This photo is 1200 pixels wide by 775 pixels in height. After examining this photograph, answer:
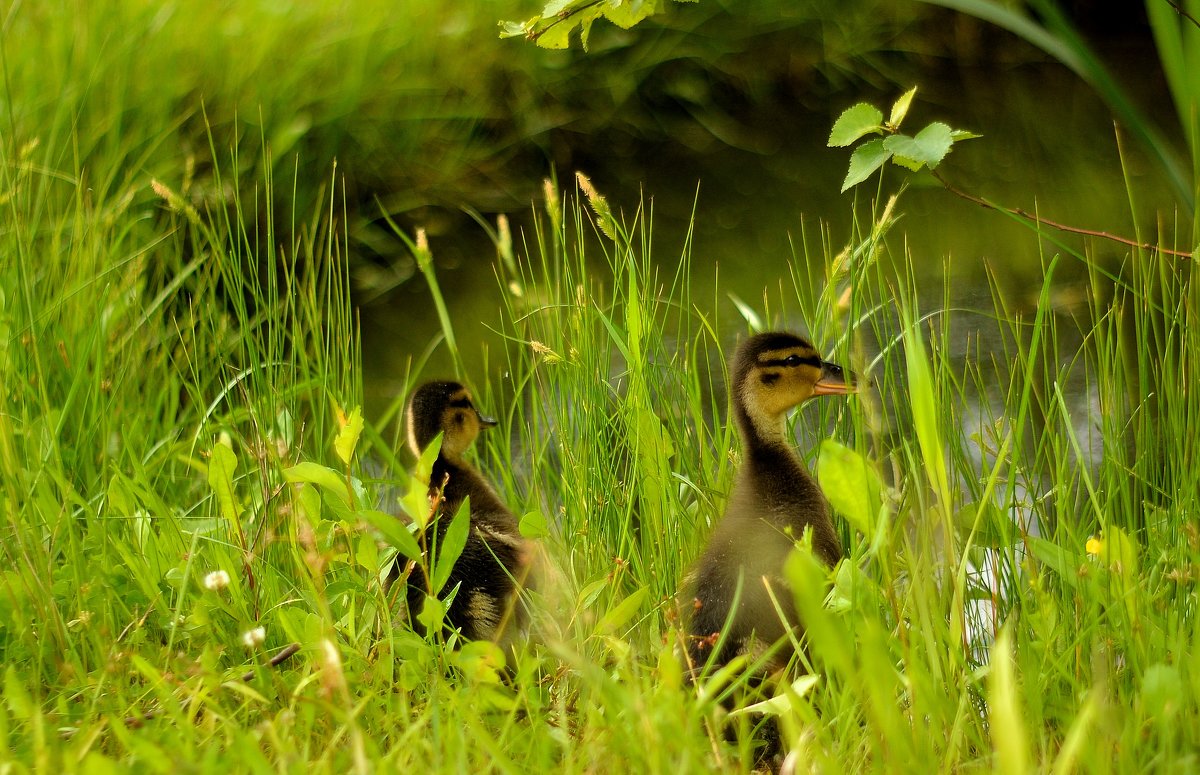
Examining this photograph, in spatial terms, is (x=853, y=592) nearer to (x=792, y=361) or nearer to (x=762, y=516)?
(x=762, y=516)

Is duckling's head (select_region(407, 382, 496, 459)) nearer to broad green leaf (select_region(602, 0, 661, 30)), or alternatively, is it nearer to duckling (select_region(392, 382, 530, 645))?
duckling (select_region(392, 382, 530, 645))

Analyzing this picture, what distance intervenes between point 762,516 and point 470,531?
746 mm

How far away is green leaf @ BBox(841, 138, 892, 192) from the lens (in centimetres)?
233

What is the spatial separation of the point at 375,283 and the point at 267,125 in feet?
3.71

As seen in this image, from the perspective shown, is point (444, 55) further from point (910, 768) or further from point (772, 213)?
point (910, 768)

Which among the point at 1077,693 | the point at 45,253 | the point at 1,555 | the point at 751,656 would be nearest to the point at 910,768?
the point at 1077,693

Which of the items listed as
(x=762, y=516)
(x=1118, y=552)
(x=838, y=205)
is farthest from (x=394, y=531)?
(x=838, y=205)

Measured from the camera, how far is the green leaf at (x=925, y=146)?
227 centimetres

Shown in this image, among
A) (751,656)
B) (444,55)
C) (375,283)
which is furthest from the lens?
(444,55)

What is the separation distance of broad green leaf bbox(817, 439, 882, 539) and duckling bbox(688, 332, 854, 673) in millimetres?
277

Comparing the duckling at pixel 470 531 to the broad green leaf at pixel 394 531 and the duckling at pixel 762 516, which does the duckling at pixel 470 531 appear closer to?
the broad green leaf at pixel 394 531

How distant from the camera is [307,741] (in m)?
1.96

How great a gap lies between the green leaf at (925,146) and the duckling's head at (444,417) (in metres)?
1.62

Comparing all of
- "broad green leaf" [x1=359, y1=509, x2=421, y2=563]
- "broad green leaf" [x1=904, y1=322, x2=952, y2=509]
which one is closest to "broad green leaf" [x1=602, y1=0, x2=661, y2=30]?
"broad green leaf" [x1=904, y1=322, x2=952, y2=509]
